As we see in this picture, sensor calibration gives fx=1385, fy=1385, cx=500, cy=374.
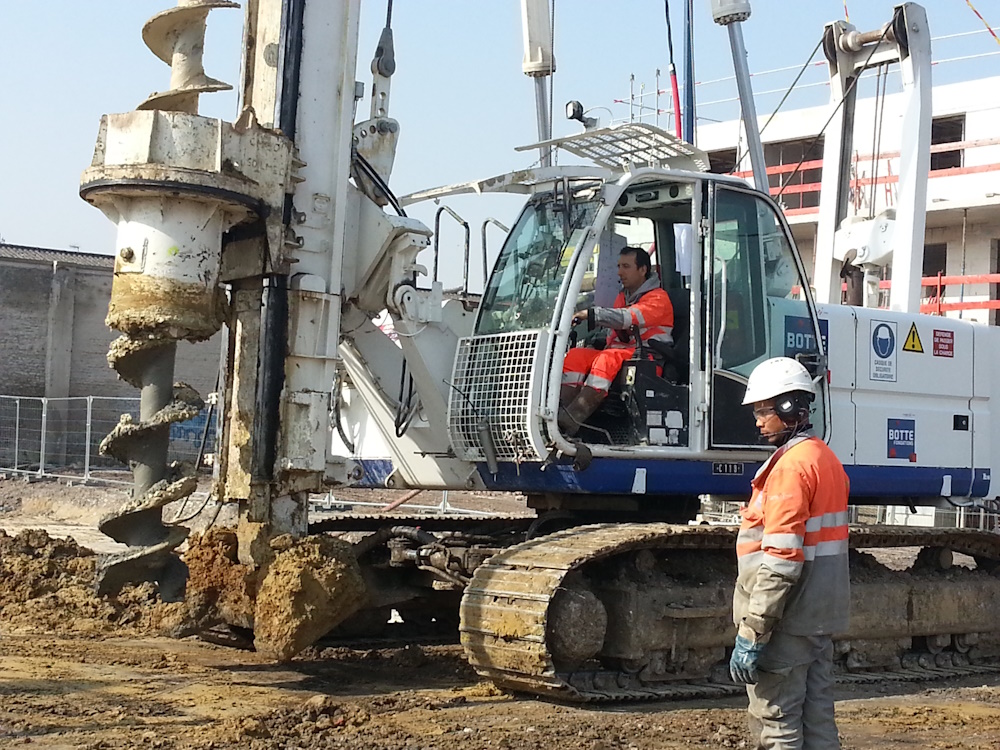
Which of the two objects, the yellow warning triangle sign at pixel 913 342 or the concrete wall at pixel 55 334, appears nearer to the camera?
the yellow warning triangle sign at pixel 913 342

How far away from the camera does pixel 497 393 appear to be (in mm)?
7887

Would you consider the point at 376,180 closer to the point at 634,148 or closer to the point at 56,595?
the point at 634,148

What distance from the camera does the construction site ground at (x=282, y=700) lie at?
621 centimetres

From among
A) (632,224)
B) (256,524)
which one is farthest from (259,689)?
(632,224)

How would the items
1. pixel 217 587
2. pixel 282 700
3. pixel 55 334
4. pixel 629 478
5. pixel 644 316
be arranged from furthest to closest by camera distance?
pixel 55 334 → pixel 644 316 → pixel 629 478 → pixel 217 587 → pixel 282 700

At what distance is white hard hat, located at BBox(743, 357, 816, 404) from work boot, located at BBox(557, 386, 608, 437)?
227cm

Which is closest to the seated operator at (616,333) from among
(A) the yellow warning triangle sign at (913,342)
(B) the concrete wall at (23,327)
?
(A) the yellow warning triangle sign at (913,342)

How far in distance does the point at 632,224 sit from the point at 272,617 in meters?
3.35

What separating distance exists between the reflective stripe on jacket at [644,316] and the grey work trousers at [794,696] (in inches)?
118

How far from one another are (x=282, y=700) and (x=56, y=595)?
2520mm

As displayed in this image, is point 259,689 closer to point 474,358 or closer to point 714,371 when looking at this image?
point 474,358

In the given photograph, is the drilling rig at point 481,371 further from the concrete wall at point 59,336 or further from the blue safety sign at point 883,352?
the concrete wall at point 59,336


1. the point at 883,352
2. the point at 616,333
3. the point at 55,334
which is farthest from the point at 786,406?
the point at 55,334

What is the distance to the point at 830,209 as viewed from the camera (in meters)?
11.3
